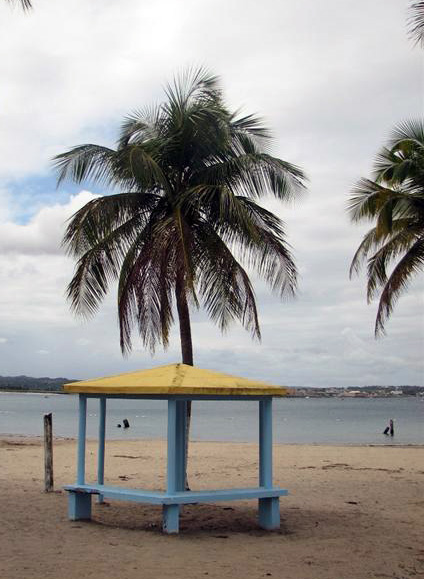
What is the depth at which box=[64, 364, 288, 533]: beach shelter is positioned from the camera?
9852mm

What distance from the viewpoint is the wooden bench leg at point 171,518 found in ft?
32.6

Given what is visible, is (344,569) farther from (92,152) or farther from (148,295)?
(92,152)

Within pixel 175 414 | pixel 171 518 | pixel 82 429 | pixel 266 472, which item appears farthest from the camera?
pixel 82 429

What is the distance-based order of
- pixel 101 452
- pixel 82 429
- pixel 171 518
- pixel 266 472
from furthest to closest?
pixel 101 452 < pixel 82 429 < pixel 266 472 < pixel 171 518

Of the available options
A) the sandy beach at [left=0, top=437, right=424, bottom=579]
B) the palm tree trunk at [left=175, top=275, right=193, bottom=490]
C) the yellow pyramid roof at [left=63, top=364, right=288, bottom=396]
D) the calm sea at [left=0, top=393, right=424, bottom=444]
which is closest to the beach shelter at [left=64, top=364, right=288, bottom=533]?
the yellow pyramid roof at [left=63, top=364, right=288, bottom=396]

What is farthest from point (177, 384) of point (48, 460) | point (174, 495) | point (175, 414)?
point (48, 460)

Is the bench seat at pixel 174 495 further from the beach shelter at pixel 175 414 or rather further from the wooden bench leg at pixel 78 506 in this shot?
the wooden bench leg at pixel 78 506

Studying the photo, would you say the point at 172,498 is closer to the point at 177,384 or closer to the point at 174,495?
the point at 174,495

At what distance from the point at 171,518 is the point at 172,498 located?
450 mm

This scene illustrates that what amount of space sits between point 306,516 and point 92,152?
798 cm

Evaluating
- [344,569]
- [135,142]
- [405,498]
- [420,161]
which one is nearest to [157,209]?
[135,142]

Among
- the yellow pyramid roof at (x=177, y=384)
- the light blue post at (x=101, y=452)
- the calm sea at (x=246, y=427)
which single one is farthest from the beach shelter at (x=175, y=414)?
the calm sea at (x=246, y=427)

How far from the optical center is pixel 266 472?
10.9m

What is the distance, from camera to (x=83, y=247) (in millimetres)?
15047
